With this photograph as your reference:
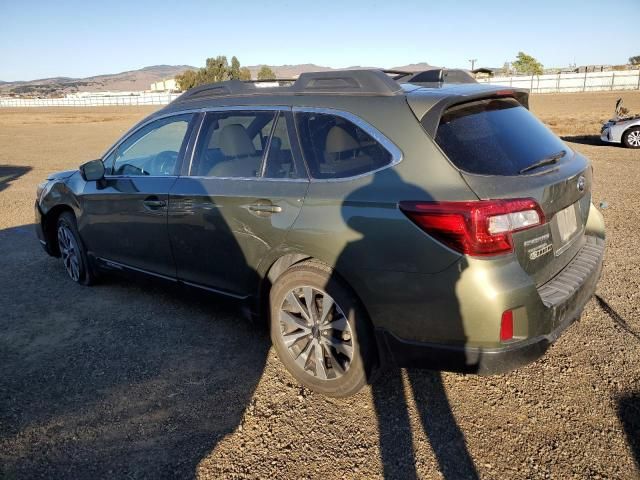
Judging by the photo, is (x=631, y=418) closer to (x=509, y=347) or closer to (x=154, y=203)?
(x=509, y=347)

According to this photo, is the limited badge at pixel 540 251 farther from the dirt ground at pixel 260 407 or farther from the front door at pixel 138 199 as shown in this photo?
the front door at pixel 138 199

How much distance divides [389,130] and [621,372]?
2.18m

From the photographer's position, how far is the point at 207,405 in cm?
311

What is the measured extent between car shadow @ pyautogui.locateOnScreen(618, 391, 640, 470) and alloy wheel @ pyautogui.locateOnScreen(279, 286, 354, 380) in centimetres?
152

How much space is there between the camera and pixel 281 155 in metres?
3.27

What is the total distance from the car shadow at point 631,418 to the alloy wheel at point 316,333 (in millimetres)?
1515

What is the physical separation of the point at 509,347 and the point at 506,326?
0.41 ft

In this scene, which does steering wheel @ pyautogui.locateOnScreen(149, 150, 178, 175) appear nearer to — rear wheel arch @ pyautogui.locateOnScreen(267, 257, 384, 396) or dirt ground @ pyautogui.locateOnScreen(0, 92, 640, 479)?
dirt ground @ pyautogui.locateOnScreen(0, 92, 640, 479)

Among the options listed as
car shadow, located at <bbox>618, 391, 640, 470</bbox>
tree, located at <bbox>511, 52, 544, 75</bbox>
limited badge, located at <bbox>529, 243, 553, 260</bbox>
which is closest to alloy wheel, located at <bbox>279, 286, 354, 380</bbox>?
limited badge, located at <bbox>529, 243, 553, 260</bbox>

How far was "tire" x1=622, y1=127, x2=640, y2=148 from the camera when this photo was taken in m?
13.4

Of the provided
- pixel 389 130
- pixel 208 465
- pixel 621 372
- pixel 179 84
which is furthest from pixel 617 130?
pixel 179 84

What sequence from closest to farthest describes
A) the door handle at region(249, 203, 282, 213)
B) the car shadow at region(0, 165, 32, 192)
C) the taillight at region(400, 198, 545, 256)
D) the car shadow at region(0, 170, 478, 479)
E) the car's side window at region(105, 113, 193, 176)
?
the taillight at region(400, 198, 545, 256)
the car shadow at region(0, 170, 478, 479)
the door handle at region(249, 203, 282, 213)
the car's side window at region(105, 113, 193, 176)
the car shadow at region(0, 165, 32, 192)

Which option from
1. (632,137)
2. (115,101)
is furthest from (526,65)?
(632,137)

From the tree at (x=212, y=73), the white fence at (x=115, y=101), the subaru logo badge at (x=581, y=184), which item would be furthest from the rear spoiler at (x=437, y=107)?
the tree at (x=212, y=73)
